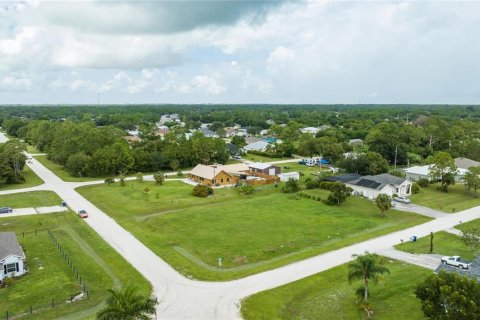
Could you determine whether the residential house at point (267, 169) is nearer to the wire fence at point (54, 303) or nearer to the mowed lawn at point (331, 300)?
the mowed lawn at point (331, 300)

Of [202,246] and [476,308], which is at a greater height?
[476,308]

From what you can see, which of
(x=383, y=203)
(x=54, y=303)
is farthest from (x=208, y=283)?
(x=383, y=203)

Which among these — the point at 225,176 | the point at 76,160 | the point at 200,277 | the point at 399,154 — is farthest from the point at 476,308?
the point at 399,154

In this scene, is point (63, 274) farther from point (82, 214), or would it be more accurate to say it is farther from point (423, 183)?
point (423, 183)

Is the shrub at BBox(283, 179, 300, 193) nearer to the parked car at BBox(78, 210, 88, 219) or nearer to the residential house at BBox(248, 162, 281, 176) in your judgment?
the residential house at BBox(248, 162, 281, 176)

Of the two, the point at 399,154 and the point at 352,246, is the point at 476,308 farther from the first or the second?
the point at 399,154

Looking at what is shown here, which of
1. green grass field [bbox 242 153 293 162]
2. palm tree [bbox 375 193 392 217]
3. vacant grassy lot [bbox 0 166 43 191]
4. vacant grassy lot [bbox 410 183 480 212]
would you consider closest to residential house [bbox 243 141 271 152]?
green grass field [bbox 242 153 293 162]

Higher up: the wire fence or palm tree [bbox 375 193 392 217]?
palm tree [bbox 375 193 392 217]
